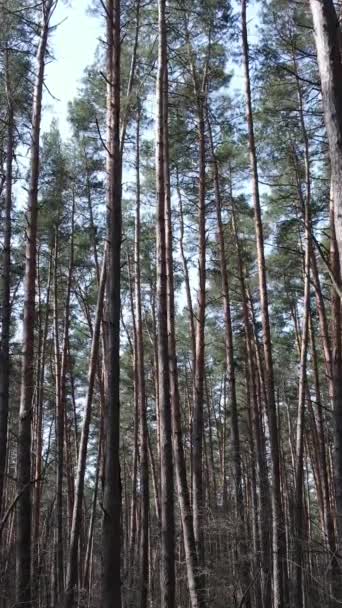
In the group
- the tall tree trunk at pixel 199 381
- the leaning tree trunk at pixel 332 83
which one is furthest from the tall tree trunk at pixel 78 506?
the leaning tree trunk at pixel 332 83

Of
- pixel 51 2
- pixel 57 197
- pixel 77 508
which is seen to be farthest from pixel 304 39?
pixel 77 508

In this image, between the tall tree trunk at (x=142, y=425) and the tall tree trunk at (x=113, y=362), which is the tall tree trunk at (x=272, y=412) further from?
the tall tree trunk at (x=113, y=362)

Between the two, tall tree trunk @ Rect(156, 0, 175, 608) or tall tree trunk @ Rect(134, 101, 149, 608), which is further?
tall tree trunk @ Rect(134, 101, 149, 608)

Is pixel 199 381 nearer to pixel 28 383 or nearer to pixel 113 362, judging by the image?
pixel 28 383

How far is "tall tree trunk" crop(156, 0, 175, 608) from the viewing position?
6.68m

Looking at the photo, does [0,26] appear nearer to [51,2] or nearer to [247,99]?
[51,2]

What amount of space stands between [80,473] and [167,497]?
3.80 metres

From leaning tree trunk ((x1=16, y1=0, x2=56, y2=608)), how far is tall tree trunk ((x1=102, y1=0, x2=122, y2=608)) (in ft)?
3.06

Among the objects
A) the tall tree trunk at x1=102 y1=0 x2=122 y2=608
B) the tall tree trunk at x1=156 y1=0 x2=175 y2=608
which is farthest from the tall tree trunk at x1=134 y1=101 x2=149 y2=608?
the tall tree trunk at x1=102 y1=0 x2=122 y2=608

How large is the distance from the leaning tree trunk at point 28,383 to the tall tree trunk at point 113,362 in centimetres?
93

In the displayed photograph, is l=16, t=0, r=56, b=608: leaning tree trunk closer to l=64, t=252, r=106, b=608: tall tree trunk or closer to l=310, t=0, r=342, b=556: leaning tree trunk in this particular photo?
l=64, t=252, r=106, b=608: tall tree trunk

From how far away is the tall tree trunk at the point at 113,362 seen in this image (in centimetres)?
490

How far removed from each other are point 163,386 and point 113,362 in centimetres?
178

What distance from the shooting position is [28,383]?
22.9ft
